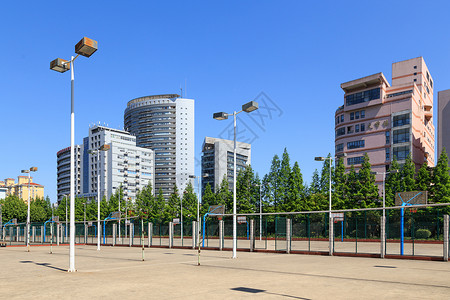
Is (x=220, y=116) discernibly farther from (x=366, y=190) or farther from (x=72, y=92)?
(x=366, y=190)

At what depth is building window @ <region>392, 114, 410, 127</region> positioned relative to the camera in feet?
290

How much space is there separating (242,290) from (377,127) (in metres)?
87.3

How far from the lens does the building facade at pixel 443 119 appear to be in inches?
4523

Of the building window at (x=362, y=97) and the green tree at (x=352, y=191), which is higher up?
the building window at (x=362, y=97)

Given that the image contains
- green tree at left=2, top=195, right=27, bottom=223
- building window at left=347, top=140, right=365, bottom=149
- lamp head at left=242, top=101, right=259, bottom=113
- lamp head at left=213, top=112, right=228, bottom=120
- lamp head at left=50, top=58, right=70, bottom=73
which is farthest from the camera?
green tree at left=2, top=195, right=27, bottom=223

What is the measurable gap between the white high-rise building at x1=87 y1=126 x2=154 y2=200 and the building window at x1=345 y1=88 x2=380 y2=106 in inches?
4290

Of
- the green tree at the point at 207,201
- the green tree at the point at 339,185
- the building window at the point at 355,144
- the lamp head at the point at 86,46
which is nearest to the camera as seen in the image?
the lamp head at the point at 86,46

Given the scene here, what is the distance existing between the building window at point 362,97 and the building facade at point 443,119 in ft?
113

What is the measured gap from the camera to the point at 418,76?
106m

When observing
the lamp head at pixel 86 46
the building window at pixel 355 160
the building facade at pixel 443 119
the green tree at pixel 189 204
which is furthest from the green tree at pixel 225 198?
the building facade at pixel 443 119

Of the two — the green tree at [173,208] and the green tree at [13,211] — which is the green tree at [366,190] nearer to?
the green tree at [173,208]

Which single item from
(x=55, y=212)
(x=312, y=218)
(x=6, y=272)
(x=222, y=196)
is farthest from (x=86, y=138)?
(x=6, y=272)

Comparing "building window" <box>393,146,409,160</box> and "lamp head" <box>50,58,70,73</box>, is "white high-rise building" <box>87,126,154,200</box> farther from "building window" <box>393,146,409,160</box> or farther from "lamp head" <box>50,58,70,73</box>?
"lamp head" <box>50,58,70,73</box>

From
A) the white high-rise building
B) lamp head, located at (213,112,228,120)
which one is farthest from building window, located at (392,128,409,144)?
the white high-rise building
